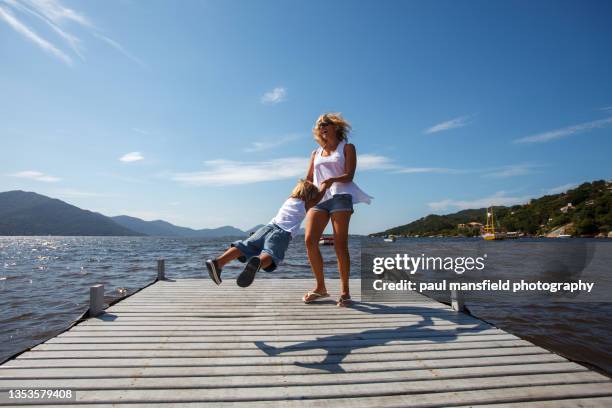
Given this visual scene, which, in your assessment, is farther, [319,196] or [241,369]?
[319,196]

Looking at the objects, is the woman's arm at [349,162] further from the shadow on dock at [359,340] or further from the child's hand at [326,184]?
the shadow on dock at [359,340]

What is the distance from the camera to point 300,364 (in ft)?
9.10

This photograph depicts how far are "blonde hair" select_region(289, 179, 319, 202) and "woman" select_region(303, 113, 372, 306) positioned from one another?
0.22 m

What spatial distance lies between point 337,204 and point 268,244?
127 centimetres

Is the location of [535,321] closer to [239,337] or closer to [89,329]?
[239,337]

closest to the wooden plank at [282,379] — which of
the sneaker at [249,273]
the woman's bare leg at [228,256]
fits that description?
the sneaker at [249,273]

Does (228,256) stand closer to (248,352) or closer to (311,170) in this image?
(248,352)

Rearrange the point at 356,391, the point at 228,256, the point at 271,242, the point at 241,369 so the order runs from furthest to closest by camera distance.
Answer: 1. the point at 271,242
2. the point at 228,256
3. the point at 241,369
4. the point at 356,391

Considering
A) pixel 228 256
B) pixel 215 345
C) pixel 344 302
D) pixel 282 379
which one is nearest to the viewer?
pixel 282 379

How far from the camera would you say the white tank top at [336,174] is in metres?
4.64

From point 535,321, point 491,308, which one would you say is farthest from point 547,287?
point 535,321

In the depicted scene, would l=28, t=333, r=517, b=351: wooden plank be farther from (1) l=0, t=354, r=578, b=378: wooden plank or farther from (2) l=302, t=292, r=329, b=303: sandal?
(2) l=302, t=292, r=329, b=303: sandal

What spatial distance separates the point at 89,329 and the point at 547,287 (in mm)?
14972

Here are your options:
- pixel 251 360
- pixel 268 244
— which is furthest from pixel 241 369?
pixel 268 244
